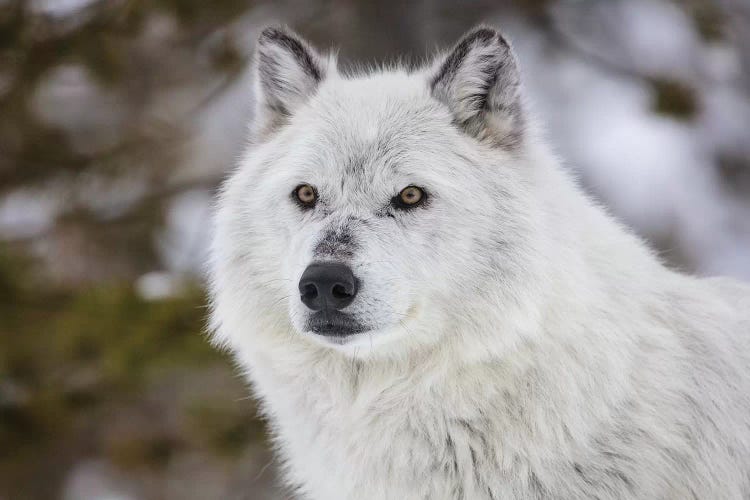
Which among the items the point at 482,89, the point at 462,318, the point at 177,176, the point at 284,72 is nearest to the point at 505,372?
the point at 462,318

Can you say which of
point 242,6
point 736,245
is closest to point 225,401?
point 242,6

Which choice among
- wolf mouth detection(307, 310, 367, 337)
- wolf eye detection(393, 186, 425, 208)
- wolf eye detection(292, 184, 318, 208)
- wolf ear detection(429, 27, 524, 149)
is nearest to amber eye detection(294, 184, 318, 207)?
wolf eye detection(292, 184, 318, 208)

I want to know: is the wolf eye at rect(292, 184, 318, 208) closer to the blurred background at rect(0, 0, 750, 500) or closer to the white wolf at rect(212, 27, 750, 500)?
the white wolf at rect(212, 27, 750, 500)

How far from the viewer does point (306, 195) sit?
12.4ft

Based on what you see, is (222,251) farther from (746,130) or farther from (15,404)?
(746,130)

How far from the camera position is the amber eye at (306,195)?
3748 millimetres

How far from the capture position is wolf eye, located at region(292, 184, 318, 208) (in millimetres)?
3748

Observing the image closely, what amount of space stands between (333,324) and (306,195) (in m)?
0.67

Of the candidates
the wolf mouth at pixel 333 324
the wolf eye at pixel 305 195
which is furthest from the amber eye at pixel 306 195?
the wolf mouth at pixel 333 324

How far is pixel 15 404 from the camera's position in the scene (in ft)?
23.8

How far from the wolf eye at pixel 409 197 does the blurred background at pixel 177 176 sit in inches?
49.6

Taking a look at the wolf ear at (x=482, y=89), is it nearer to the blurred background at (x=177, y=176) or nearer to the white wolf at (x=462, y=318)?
the white wolf at (x=462, y=318)

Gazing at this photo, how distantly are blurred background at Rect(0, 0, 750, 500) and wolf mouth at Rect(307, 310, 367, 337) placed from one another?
1829 mm

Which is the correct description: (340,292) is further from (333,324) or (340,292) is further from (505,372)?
(505,372)
